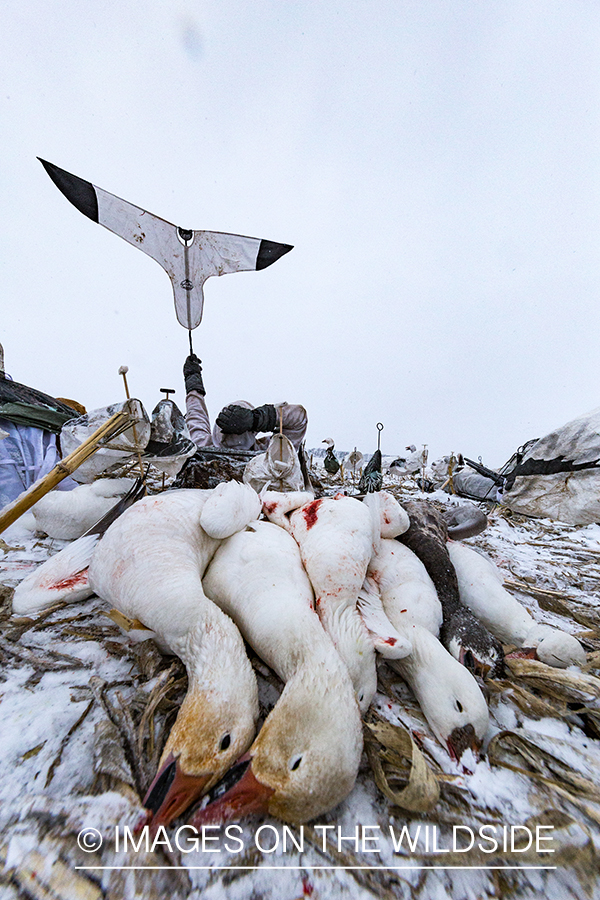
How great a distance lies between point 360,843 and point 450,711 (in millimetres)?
507

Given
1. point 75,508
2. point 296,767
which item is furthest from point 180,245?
point 296,767

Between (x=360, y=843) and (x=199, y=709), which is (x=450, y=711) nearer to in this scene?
(x=360, y=843)

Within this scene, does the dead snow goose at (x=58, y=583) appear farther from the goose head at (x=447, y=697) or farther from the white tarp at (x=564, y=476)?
the white tarp at (x=564, y=476)

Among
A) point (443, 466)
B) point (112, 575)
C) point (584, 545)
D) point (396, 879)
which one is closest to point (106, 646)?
point (112, 575)

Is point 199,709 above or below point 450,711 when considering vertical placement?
A: above

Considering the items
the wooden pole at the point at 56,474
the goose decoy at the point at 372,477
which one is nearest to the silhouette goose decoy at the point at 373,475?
the goose decoy at the point at 372,477

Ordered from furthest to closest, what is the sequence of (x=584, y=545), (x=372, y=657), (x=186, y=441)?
(x=584, y=545)
(x=186, y=441)
(x=372, y=657)

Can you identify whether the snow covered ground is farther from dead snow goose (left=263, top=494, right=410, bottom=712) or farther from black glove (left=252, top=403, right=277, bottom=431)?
black glove (left=252, top=403, right=277, bottom=431)

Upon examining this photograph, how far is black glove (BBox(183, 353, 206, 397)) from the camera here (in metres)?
4.59

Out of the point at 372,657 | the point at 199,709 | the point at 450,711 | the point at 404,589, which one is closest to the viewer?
the point at 199,709

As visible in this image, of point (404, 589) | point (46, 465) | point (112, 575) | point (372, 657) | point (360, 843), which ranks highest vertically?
point (46, 465)

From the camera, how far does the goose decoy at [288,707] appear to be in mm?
765

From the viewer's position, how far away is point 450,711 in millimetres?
1071

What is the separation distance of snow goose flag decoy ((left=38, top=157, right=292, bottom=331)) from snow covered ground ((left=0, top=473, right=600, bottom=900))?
5.71 meters
